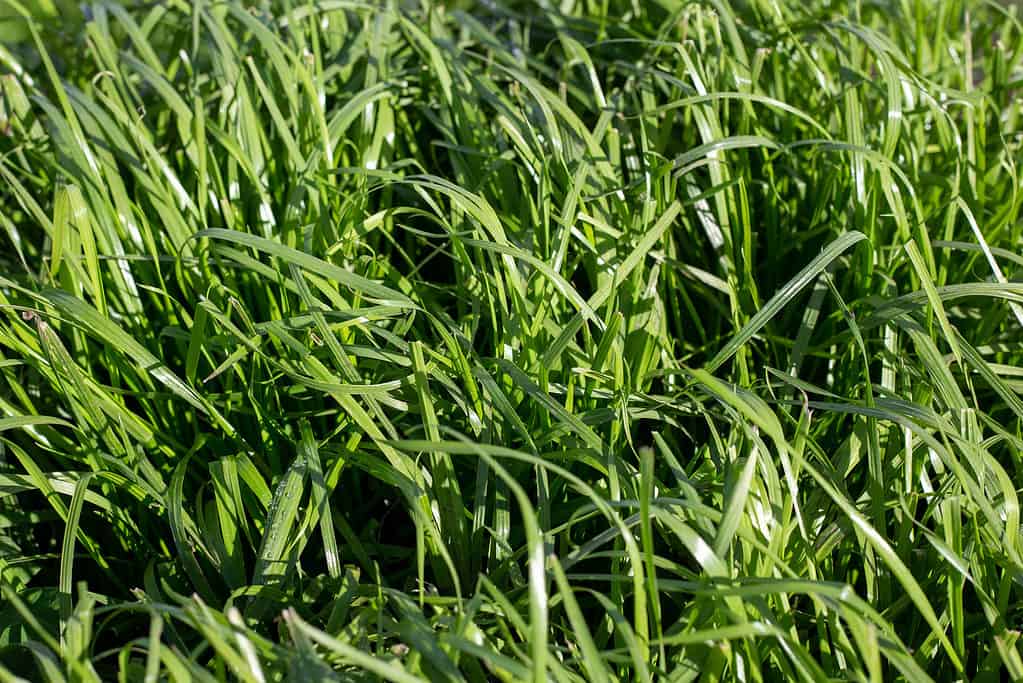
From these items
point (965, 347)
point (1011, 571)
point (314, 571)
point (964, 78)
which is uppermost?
point (964, 78)

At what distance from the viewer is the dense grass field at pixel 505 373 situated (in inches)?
39.5

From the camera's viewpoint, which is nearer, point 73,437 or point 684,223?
point 73,437

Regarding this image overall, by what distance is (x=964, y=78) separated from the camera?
6.20 feet

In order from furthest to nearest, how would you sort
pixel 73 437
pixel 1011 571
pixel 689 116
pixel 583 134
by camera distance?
pixel 689 116, pixel 583 134, pixel 73 437, pixel 1011 571

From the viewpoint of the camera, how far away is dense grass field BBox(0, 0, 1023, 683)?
100 cm

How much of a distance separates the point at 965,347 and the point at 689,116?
66 centimetres

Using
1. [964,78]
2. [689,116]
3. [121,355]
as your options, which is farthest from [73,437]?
[964,78]

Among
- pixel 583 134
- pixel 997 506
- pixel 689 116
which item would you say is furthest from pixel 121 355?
pixel 997 506

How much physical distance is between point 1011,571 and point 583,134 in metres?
0.88

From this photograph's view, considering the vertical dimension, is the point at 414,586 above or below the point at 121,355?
below

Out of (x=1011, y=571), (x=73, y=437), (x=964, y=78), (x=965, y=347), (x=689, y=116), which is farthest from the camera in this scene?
(x=964, y=78)

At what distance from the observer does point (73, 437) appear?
1369 mm

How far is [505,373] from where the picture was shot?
1.26m

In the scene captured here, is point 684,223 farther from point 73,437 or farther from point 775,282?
point 73,437
